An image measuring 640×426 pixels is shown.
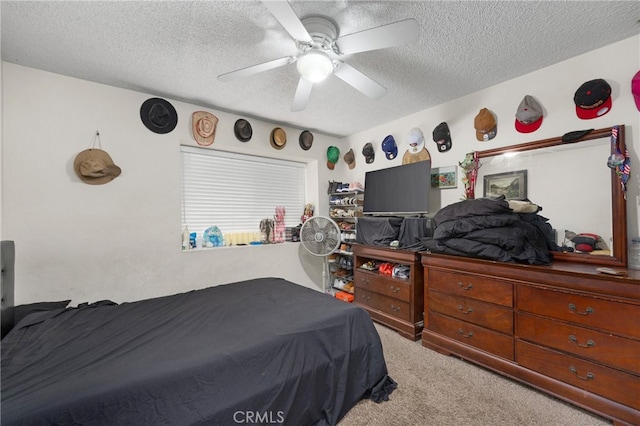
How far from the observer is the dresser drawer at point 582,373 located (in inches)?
53.5

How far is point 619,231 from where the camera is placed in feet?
5.63

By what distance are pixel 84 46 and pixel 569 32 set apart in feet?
10.8

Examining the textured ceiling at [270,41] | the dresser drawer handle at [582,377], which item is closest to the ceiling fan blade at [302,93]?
the textured ceiling at [270,41]

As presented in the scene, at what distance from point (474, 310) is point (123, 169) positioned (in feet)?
10.8

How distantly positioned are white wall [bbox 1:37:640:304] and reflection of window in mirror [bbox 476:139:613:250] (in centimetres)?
8

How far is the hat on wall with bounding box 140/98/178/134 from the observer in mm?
2480

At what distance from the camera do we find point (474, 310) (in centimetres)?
200

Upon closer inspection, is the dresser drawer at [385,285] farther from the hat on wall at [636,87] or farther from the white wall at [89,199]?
the hat on wall at [636,87]

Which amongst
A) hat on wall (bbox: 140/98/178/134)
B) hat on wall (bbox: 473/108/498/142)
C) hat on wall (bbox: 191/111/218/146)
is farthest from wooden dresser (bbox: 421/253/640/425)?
hat on wall (bbox: 140/98/178/134)

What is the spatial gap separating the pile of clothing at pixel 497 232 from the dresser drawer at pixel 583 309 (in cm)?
23

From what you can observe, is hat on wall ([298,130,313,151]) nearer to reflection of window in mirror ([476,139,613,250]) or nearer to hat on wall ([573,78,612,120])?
reflection of window in mirror ([476,139,613,250])

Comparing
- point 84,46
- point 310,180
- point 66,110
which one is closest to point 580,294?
point 310,180

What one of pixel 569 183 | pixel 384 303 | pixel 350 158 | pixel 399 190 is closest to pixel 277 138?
pixel 350 158

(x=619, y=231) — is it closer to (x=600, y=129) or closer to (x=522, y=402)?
(x=600, y=129)
